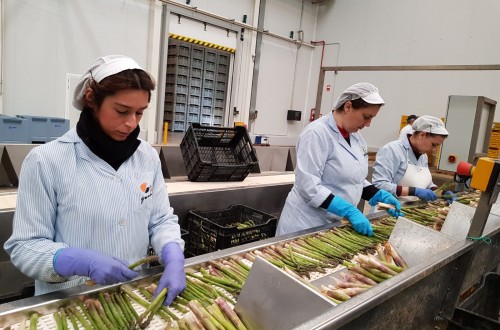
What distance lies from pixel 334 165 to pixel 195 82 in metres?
4.51

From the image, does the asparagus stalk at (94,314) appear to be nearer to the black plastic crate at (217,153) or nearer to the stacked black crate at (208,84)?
the black plastic crate at (217,153)

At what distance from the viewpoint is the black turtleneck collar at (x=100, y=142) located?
3.95 feet

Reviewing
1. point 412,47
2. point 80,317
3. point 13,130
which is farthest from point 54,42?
point 412,47

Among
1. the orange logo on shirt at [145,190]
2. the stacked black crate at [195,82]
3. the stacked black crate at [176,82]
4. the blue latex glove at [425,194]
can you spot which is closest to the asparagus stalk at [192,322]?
the orange logo on shirt at [145,190]

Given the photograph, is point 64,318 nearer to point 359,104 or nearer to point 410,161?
point 359,104

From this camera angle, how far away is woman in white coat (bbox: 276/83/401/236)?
6.89 ft

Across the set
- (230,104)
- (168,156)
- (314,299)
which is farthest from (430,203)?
(230,104)

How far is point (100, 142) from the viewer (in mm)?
1214

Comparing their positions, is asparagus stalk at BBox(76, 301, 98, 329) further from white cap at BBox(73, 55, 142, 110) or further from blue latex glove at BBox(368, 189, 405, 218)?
blue latex glove at BBox(368, 189, 405, 218)

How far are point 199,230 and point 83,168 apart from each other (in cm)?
143

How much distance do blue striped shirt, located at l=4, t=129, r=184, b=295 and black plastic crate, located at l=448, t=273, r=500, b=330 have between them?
1336mm

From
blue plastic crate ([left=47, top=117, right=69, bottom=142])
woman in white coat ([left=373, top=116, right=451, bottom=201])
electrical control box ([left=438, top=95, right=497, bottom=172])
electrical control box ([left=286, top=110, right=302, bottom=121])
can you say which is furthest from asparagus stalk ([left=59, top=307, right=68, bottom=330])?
electrical control box ([left=286, top=110, right=302, bottom=121])

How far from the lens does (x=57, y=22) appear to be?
15.4ft

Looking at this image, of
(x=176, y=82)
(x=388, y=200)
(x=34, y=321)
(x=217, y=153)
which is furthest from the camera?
(x=176, y=82)
